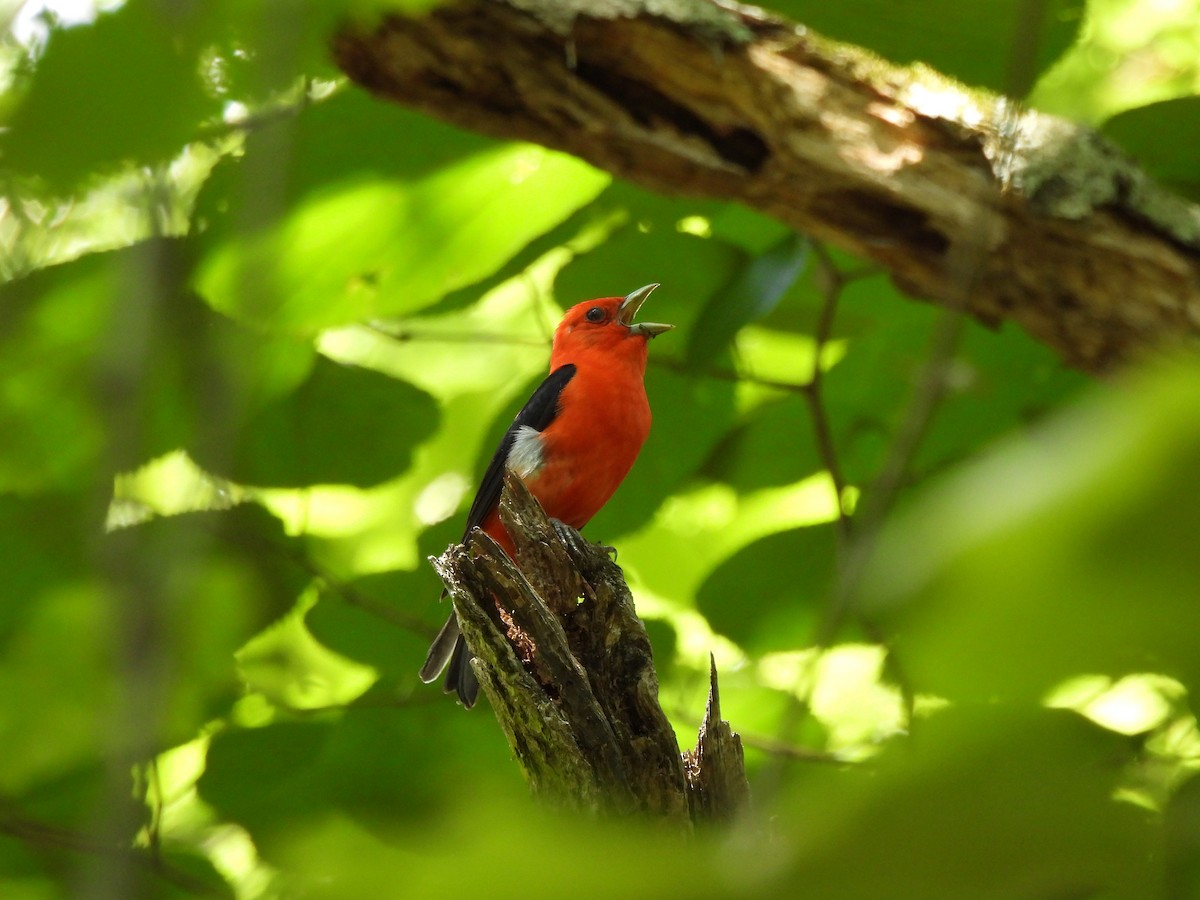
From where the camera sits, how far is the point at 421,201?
4102 mm

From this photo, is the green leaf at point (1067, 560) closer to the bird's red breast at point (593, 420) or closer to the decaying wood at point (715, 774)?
the decaying wood at point (715, 774)

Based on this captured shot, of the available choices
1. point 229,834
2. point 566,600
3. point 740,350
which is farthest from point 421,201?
point 229,834

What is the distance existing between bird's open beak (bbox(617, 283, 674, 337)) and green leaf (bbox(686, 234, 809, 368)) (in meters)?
0.33

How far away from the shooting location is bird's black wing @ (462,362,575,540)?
14.2 ft

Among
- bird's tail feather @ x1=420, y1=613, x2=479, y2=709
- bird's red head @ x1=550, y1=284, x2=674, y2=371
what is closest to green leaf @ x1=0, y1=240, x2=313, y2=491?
bird's tail feather @ x1=420, y1=613, x2=479, y2=709

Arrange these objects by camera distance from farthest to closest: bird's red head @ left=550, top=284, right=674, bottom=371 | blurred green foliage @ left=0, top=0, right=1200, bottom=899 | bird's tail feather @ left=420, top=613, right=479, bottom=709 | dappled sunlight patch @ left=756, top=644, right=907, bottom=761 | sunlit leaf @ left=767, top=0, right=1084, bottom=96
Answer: bird's red head @ left=550, top=284, right=674, bottom=371, bird's tail feather @ left=420, top=613, right=479, bottom=709, dappled sunlight patch @ left=756, top=644, right=907, bottom=761, sunlit leaf @ left=767, top=0, right=1084, bottom=96, blurred green foliage @ left=0, top=0, right=1200, bottom=899

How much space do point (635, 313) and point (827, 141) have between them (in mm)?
1104

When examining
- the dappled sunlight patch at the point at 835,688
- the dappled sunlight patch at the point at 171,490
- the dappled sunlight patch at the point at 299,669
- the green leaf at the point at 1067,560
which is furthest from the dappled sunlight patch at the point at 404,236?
the green leaf at the point at 1067,560

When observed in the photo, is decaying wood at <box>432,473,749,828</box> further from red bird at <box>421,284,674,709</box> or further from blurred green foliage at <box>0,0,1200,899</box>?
red bird at <box>421,284,674,709</box>

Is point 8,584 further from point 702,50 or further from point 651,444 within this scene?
point 702,50

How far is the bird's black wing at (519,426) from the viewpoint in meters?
4.34

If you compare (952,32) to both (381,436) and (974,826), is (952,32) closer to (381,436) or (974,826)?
(381,436)

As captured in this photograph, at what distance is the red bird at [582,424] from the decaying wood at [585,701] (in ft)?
4.25

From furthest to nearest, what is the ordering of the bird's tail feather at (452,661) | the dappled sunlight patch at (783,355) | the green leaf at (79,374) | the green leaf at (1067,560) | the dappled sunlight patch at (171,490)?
the dappled sunlight patch at (783,355) → the bird's tail feather at (452,661) → the green leaf at (79,374) → the dappled sunlight patch at (171,490) → the green leaf at (1067,560)
